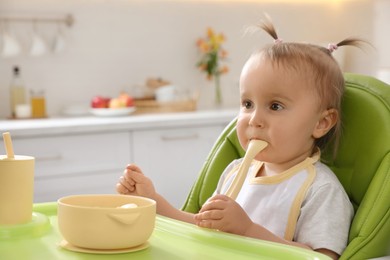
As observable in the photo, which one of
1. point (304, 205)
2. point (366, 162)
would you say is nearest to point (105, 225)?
point (304, 205)

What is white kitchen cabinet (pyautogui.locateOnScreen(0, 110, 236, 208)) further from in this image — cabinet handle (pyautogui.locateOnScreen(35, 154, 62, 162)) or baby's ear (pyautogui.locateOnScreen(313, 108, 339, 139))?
baby's ear (pyautogui.locateOnScreen(313, 108, 339, 139))

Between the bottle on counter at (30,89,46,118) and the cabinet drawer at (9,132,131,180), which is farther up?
the bottle on counter at (30,89,46,118)

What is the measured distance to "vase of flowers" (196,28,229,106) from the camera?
13.3 ft

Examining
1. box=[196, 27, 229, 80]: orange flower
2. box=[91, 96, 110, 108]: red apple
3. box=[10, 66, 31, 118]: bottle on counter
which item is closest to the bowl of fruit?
box=[91, 96, 110, 108]: red apple

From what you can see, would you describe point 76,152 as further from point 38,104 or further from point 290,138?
point 290,138

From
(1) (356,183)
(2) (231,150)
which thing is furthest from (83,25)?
(1) (356,183)

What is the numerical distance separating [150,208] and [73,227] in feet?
0.41

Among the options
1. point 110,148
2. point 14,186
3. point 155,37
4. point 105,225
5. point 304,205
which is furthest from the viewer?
point 155,37

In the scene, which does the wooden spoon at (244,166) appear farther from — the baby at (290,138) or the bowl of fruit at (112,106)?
the bowl of fruit at (112,106)

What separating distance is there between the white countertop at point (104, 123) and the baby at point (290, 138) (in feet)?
5.18

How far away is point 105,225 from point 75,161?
2.13m

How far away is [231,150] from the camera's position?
1.90m

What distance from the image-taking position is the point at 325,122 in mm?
1622

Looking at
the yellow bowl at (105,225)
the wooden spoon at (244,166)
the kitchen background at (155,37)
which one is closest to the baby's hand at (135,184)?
the wooden spoon at (244,166)
